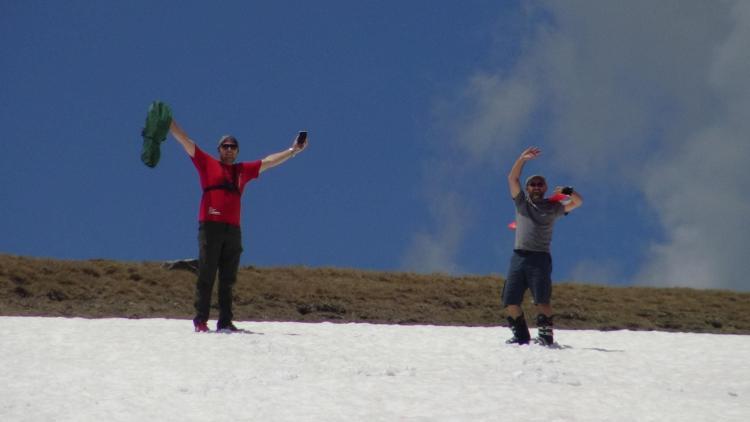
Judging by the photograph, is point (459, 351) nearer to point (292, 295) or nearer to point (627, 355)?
point (627, 355)

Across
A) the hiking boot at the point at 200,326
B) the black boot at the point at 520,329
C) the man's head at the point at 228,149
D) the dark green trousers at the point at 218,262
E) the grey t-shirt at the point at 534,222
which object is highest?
the man's head at the point at 228,149

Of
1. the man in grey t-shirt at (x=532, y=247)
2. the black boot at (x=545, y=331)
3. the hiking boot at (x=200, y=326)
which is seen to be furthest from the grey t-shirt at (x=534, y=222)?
the hiking boot at (x=200, y=326)

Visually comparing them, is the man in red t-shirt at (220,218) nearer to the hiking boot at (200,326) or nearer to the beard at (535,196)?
the hiking boot at (200,326)

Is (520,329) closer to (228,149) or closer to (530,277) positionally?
(530,277)

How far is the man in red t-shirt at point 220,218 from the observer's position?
36.0 feet

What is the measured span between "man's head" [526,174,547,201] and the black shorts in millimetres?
639

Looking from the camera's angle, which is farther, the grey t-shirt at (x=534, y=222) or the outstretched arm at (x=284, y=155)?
the outstretched arm at (x=284, y=155)

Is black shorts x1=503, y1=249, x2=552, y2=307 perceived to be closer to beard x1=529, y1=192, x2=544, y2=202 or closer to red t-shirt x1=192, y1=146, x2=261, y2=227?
beard x1=529, y1=192, x2=544, y2=202

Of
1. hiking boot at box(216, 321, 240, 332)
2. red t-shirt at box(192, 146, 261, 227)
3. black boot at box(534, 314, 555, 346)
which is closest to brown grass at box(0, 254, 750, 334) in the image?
hiking boot at box(216, 321, 240, 332)

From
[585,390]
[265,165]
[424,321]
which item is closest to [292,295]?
[424,321]

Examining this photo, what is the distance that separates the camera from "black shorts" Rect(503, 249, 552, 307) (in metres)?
10.7

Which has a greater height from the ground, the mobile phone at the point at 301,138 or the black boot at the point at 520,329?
the mobile phone at the point at 301,138

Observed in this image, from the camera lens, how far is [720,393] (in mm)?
8453

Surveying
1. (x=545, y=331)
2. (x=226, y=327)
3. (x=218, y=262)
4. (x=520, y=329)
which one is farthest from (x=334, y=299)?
(x=545, y=331)
